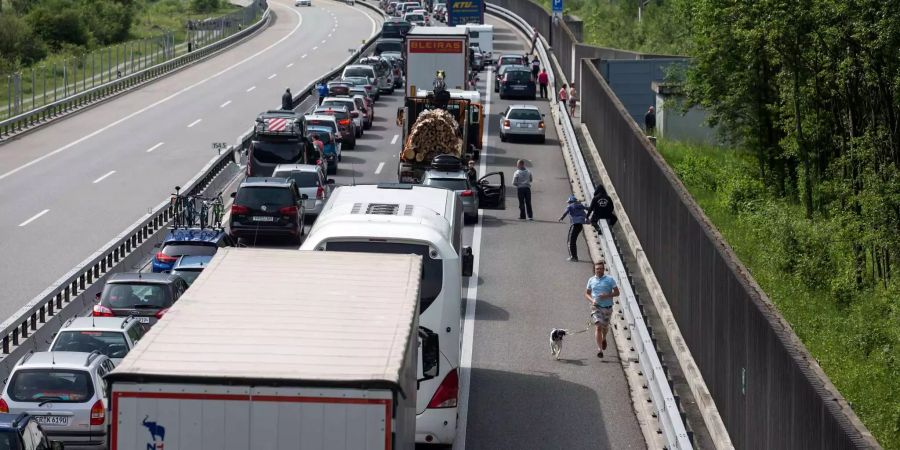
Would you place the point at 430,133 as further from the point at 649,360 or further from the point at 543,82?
the point at 543,82

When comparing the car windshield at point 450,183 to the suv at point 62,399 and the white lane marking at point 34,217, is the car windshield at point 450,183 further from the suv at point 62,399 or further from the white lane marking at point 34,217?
the suv at point 62,399

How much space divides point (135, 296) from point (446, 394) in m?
7.64

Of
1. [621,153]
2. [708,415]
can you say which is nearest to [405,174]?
[621,153]

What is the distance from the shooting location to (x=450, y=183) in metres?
34.9

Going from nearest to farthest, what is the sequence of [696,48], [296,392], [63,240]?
[296,392] < [63,240] < [696,48]

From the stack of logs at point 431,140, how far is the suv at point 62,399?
2341 centimetres

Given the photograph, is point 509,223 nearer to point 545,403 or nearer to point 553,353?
point 553,353

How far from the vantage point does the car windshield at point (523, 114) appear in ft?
172

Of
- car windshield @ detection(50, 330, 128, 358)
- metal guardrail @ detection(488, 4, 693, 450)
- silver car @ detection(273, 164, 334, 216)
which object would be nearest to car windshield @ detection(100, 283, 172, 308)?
car windshield @ detection(50, 330, 128, 358)

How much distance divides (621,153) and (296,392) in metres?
25.3

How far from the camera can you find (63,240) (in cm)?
3262

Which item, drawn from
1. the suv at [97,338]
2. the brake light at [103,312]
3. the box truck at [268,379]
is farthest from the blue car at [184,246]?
the box truck at [268,379]

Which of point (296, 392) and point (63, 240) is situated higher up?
point (296, 392)

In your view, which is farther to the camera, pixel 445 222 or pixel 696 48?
pixel 696 48
